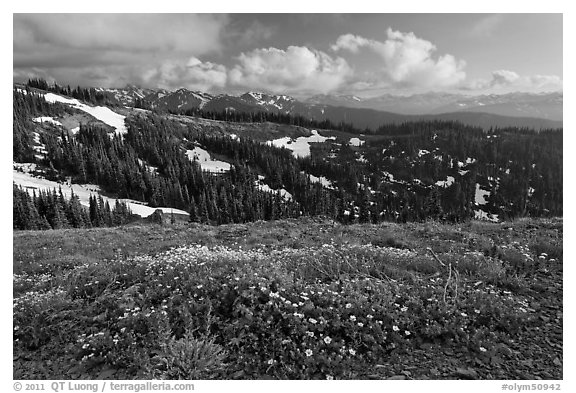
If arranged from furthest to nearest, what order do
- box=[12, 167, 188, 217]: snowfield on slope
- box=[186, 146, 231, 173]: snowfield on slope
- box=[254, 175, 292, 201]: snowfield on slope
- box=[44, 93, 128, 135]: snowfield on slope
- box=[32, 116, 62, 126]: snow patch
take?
1. box=[186, 146, 231, 173]: snowfield on slope
2. box=[44, 93, 128, 135]: snowfield on slope
3. box=[254, 175, 292, 201]: snowfield on slope
4. box=[32, 116, 62, 126]: snow patch
5. box=[12, 167, 188, 217]: snowfield on slope

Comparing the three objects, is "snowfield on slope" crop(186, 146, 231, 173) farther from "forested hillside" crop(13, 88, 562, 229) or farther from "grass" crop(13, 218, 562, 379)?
"grass" crop(13, 218, 562, 379)

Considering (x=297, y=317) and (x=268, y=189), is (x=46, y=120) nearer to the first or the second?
(x=268, y=189)

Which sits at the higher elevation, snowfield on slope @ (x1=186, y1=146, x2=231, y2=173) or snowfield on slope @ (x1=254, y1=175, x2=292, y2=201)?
snowfield on slope @ (x1=186, y1=146, x2=231, y2=173)

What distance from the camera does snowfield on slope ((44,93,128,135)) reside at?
183 m

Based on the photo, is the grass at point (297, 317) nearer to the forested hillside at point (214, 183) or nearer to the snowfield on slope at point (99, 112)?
the forested hillside at point (214, 183)

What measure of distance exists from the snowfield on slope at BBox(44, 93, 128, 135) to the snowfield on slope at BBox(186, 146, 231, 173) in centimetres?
4126

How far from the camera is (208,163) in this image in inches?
7554

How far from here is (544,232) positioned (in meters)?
12.4

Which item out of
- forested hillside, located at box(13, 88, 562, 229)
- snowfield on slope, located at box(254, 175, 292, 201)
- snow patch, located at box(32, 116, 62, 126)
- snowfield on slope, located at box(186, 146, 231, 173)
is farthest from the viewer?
snowfield on slope, located at box(186, 146, 231, 173)

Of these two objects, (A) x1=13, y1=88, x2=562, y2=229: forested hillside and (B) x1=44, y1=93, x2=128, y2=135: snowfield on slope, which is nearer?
(A) x1=13, y1=88, x2=562, y2=229: forested hillside

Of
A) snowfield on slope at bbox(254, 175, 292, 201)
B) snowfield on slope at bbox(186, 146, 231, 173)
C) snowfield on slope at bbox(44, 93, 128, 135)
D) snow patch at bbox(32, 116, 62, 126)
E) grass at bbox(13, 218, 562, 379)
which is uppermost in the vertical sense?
snowfield on slope at bbox(44, 93, 128, 135)

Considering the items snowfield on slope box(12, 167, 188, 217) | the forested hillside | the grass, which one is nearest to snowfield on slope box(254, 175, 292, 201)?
the forested hillside

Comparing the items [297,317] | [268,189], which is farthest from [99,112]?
[297,317]

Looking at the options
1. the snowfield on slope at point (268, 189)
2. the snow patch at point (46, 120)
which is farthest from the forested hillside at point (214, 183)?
the snow patch at point (46, 120)
